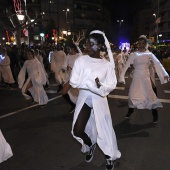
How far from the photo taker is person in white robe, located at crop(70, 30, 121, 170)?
3633 millimetres

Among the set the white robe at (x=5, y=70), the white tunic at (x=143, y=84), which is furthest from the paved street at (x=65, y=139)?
the white robe at (x=5, y=70)

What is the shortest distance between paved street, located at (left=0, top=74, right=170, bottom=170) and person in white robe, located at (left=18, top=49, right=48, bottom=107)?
368 mm

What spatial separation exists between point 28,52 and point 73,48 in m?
1.34

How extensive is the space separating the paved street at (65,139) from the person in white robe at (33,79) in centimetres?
37

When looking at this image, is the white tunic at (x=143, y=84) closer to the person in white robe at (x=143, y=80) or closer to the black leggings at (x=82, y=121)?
the person in white robe at (x=143, y=80)

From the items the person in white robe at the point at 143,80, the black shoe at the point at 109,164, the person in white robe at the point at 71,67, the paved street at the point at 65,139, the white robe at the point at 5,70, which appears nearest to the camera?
the black shoe at the point at 109,164

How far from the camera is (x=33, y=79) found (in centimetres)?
792

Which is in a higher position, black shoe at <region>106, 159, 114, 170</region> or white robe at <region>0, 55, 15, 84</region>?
white robe at <region>0, 55, 15, 84</region>

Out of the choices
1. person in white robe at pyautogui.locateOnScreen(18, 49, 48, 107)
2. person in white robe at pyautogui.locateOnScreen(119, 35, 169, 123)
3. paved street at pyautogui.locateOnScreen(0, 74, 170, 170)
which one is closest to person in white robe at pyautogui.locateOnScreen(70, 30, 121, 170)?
paved street at pyautogui.locateOnScreen(0, 74, 170, 170)

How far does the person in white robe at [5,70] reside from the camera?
12.7 metres

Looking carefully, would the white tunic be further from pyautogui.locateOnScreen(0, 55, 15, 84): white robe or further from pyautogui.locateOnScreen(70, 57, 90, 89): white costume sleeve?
pyautogui.locateOnScreen(0, 55, 15, 84): white robe

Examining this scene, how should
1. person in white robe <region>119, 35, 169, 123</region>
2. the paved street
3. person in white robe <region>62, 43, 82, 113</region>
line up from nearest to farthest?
the paved street
person in white robe <region>119, 35, 169, 123</region>
person in white robe <region>62, 43, 82, 113</region>

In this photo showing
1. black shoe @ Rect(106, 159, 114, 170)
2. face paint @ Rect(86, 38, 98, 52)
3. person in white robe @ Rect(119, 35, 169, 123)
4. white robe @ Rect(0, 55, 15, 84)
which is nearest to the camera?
face paint @ Rect(86, 38, 98, 52)

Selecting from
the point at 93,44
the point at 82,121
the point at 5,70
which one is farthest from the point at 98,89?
the point at 5,70
